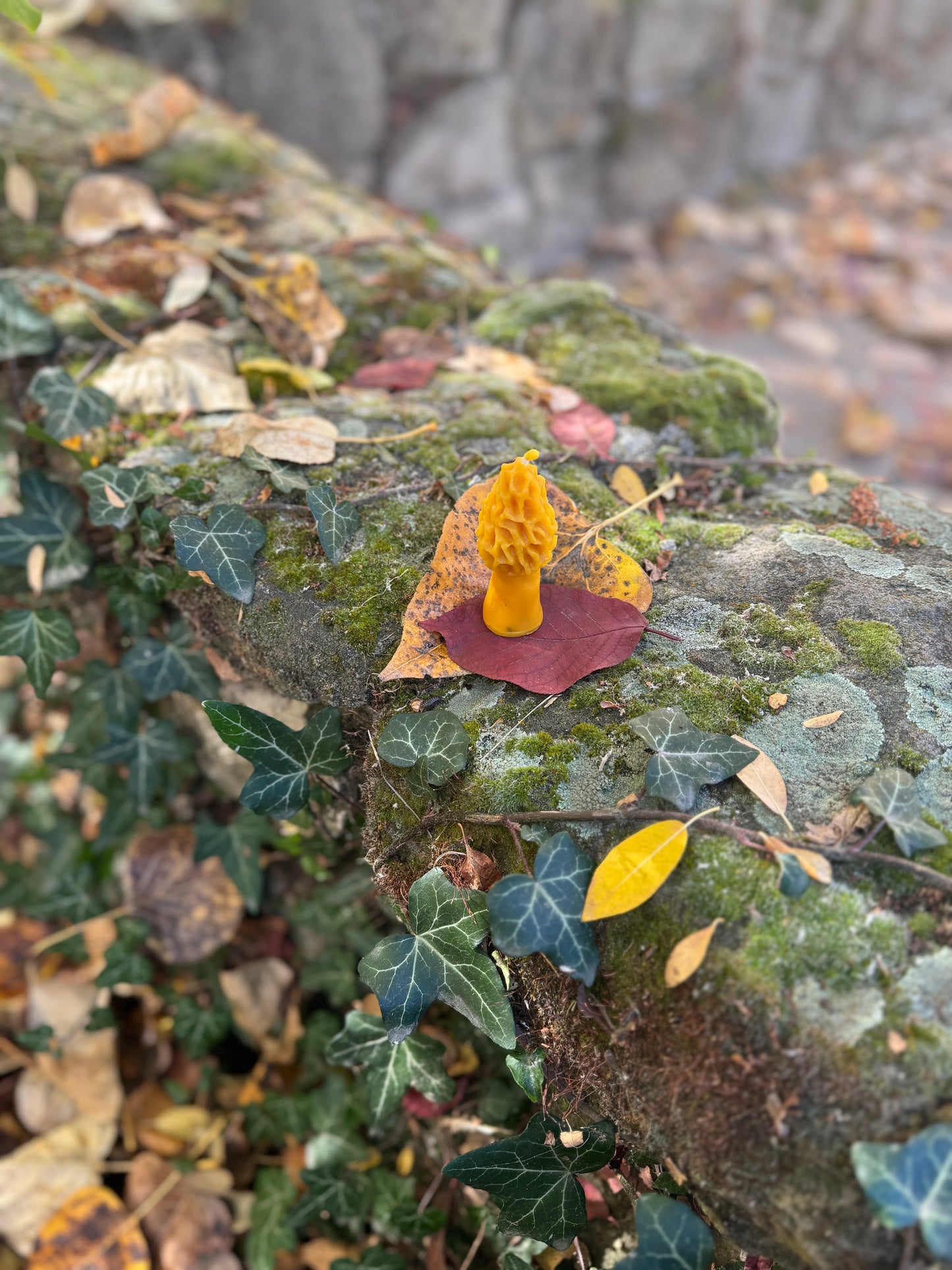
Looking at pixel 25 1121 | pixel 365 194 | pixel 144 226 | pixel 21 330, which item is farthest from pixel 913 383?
pixel 25 1121

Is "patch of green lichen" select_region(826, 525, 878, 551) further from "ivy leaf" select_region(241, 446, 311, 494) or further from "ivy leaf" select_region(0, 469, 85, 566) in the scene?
"ivy leaf" select_region(0, 469, 85, 566)

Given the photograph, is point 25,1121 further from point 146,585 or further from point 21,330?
point 21,330

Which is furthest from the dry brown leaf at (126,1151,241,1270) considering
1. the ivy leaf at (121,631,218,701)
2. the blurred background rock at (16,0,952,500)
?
the blurred background rock at (16,0,952,500)

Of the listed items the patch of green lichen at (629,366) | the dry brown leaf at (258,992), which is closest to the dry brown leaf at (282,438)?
the patch of green lichen at (629,366)

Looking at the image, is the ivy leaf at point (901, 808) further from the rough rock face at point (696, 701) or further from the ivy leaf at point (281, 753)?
the ivy leaf at point (281, 753)

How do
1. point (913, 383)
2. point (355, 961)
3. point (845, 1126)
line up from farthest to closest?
point (913, 383) < point (355, 961) < point (845, 1126)

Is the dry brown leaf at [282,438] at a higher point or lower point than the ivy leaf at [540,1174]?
higher

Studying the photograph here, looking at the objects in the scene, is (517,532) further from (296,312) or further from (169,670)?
(296,312)
